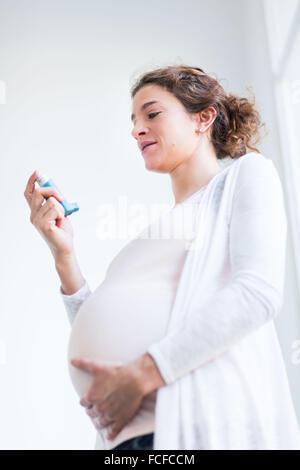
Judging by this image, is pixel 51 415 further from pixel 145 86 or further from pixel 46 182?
pixel 145 86

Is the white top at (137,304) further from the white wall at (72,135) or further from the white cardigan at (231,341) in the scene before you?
the white wall at (72,135)

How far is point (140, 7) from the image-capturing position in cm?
188

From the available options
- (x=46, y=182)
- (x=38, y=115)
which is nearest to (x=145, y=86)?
(x=46, y=182)

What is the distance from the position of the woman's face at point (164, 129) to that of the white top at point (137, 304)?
149 mm

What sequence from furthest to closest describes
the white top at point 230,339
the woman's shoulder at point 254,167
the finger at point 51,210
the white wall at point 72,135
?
the white wall at point 72,135 < the finger at point 51,210 < the woman's shoulder at point 254,167 < the white top at point 230,339

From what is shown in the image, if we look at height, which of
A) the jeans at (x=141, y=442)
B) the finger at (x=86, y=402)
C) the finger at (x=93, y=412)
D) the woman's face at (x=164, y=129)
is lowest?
the jeans at (x=141, y=442)

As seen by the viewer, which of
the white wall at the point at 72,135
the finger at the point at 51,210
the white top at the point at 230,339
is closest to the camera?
the white top at the point at 230,339

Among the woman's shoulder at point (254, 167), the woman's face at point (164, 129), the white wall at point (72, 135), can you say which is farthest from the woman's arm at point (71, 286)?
the white wall at point (72, 135)

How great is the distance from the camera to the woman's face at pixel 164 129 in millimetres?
880

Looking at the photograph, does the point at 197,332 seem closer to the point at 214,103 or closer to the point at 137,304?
the point at 137,304

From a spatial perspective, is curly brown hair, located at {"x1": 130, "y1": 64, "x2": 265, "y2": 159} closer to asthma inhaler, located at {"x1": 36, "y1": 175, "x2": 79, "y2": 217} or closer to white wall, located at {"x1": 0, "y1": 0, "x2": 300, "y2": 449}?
asthma inhaler, located at {"x1": 36, "y1": 175, "x2": 79, "y2": 217}

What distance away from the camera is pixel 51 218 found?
0.86 meters

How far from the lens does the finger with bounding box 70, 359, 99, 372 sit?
1.99ft

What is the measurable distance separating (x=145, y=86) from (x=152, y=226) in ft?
1.14
